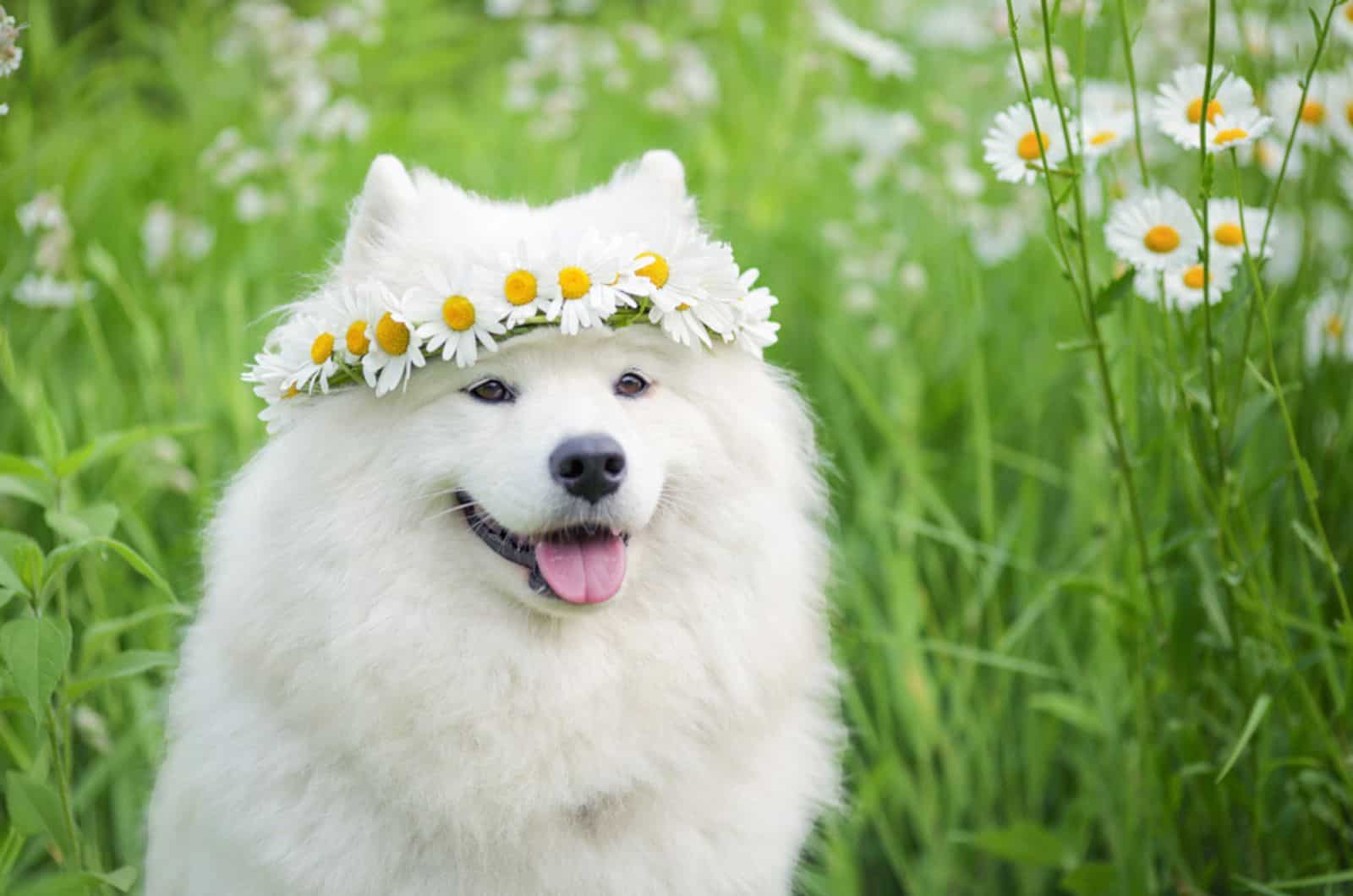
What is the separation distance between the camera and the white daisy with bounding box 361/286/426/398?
213 centimetres

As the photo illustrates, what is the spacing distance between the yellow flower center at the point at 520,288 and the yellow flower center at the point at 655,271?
204 mm

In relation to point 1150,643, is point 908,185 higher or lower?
higher

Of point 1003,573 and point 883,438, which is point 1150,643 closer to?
point 1003,573

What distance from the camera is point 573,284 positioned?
2.14m

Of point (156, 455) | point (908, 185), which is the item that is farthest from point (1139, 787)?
point (156, 455)

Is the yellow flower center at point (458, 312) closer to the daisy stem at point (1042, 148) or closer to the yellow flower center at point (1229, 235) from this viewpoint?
the daisy stem at point (1042, 148)

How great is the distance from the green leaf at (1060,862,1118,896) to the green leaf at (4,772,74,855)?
2336mm

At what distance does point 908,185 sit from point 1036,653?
1933 mm

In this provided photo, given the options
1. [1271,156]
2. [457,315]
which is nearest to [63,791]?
[457,315]

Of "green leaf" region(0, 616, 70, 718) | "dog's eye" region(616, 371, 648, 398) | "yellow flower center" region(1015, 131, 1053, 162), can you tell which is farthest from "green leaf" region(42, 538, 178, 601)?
"yellow flower center" region(1015, 131, 1053, 162)

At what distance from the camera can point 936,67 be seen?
6664 mm

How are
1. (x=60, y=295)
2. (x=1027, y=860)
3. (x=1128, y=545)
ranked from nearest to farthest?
(x=1128, y=545)
(x=1027, y=860)
(x=60, y=295)

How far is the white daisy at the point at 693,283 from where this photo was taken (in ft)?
7.28

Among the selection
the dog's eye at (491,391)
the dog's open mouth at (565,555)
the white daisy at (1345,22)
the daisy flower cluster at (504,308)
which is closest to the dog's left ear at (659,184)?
the daisy flower cluster at (504,308)
